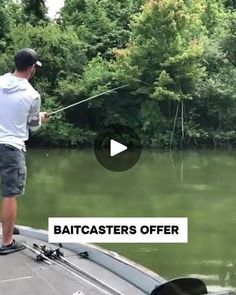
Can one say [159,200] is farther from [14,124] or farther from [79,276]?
[79,276]

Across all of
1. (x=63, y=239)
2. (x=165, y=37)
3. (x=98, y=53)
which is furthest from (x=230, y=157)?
(x=63, y=239)

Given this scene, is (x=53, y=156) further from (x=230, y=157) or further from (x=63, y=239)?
(x=63, y=239)

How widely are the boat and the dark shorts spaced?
0.35m

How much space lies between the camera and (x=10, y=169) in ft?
9.87

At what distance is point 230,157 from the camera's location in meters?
16.5

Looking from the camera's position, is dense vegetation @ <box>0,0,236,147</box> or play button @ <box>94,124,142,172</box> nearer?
play button @ <box>94,124,142,172</box>

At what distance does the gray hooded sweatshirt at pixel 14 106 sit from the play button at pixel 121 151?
992cm

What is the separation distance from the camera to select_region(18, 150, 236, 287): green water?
5746 millimetres

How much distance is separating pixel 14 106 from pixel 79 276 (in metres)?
0.96

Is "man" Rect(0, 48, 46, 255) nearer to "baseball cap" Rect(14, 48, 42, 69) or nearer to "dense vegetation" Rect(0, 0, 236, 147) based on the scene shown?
"baseball cap" Rect(14, 48, 42, 69)

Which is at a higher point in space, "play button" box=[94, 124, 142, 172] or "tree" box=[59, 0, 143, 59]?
"tree" box=[59, 0, 143, 59]

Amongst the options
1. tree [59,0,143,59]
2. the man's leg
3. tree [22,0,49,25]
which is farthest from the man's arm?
tree [22,0,49,25]

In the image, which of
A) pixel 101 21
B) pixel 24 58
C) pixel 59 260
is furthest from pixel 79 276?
pixel 101 21

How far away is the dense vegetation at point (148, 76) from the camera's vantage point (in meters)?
18.2
